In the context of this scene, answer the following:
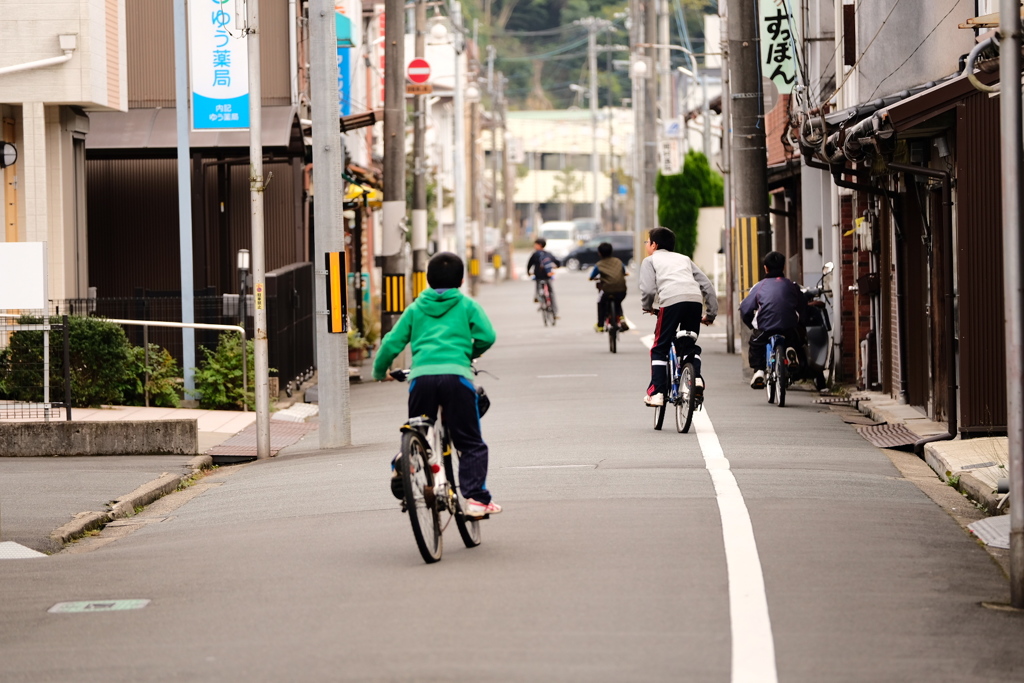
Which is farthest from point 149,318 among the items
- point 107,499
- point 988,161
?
point 988,161

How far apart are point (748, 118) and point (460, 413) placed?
524 inches

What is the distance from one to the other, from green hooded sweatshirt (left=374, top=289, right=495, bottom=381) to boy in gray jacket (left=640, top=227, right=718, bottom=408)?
18.4ft

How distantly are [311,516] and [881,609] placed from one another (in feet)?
14.7

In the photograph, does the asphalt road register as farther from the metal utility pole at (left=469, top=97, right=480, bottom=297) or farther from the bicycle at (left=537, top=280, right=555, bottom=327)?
the metal utility pole at (left=469, top=97, right=480, bottom=297)

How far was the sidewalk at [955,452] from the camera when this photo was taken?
10938 mm

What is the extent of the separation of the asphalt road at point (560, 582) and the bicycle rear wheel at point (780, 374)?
12.3 ft

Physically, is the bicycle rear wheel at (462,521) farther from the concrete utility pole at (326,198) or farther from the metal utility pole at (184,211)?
the metal utility pole at (184,211)

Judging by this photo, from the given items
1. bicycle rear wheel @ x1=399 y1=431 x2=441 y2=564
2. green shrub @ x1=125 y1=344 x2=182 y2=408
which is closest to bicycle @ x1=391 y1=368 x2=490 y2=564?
bicycle rear wheel @ x1=399 y1=431 x2=441 y2=564

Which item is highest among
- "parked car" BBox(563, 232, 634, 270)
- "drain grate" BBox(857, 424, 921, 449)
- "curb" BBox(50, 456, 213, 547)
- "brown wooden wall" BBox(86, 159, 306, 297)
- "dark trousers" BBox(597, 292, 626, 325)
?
"parked car" BBox(563, 232, 634, 270)

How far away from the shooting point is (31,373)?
1552 centimetres

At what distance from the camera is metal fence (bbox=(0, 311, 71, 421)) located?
49.8 ft

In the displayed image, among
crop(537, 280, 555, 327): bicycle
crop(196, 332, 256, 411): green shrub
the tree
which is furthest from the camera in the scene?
the tree

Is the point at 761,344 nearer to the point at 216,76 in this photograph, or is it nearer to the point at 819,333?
the point at 819,333

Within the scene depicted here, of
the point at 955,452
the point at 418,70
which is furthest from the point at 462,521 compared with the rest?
the point at 418,70
